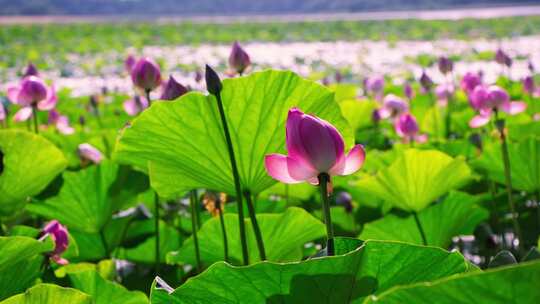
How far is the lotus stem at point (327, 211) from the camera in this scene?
1.98 feet

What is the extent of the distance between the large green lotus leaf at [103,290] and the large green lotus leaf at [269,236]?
0.60 feet

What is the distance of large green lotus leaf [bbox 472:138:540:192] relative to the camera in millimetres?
1291

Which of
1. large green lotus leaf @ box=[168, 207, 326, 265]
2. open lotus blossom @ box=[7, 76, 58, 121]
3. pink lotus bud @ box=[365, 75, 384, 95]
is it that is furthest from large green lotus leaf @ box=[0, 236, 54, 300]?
pink lotus bud @ box=[365, 75, 384, 95]

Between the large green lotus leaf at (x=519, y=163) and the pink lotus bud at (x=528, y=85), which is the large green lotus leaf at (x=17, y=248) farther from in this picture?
the pink lotus bud at (x=528, y=85)

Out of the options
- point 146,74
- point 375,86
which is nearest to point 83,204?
point 146,74

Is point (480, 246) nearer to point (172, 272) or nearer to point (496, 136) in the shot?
point (496, 136)

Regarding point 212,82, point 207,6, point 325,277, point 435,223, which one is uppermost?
point 212,82

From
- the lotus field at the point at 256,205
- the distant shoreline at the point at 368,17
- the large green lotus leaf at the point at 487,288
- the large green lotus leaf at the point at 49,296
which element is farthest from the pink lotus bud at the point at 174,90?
the distant shoreline at the point at 368,17

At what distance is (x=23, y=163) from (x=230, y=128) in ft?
1.38

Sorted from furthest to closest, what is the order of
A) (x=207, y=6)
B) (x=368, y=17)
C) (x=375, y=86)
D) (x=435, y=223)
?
(x=207, y=6)
(x=368, y=17)
(x=375, y=86)
(x=435, y=223)

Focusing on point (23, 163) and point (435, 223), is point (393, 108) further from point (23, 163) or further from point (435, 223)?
point (23, 163)

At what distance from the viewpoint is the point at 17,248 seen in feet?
2.70

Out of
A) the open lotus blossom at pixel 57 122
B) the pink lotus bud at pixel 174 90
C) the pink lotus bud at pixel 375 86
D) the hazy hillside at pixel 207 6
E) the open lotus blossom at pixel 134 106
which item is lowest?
the hazy hillside at pixel 207 6

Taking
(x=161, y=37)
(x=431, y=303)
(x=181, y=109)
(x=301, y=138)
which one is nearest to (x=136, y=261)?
(x=181, y=109)
